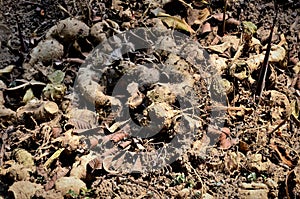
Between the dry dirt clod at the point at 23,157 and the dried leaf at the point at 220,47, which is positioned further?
the dried leaf at the point at 220,47

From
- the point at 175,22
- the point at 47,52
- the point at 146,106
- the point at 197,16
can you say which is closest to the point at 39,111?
the point at 47,52

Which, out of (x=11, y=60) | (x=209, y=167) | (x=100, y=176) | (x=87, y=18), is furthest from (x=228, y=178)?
(x=11, y=60)

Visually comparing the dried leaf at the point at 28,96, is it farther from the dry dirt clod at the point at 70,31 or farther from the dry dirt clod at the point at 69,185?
the dry dirt clod at the point at 69,185

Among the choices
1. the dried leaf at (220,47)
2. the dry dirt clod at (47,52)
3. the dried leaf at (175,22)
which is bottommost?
the dry dirt clod at (47,52)

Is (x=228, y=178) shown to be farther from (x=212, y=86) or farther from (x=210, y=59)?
(x=210, y=59)

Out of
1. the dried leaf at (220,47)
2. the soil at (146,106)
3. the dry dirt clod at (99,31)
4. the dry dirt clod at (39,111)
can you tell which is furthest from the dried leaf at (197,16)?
the dry dirt clod at (39,111)

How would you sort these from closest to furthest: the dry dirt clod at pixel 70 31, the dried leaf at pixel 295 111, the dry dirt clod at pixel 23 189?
the dry dirt clod at pixel 23 189 < the dried leaf at pixel 295 111 < the dry dirt clod at pixel 70 31

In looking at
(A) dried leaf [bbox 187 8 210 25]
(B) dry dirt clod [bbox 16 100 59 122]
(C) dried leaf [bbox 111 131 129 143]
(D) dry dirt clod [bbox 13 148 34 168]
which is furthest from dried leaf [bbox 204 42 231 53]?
(D) dry dirt clod [bbox 13 148 34 168]

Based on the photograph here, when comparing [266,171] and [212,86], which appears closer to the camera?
[266,171]

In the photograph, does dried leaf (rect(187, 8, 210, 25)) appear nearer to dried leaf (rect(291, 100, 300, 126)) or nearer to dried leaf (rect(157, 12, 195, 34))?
dried leaf (rect(157, 12, 195, 34))
